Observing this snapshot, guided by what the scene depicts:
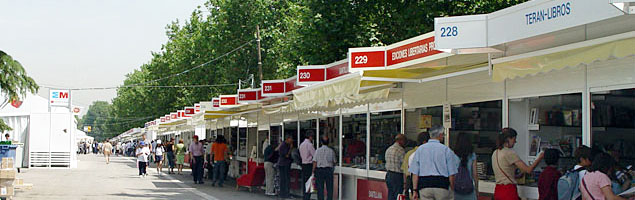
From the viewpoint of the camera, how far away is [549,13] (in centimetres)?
766

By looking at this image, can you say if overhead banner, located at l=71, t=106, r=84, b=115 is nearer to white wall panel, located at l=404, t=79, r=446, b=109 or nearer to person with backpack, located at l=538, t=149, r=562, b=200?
white wall panel, located at l=404, t=79, r=446, b=109

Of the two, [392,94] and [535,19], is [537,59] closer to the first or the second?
[535,19]

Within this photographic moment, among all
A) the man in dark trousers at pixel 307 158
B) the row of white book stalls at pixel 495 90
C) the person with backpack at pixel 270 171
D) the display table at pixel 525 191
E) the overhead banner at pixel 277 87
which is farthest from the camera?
the overhead banner at pixel 277 87

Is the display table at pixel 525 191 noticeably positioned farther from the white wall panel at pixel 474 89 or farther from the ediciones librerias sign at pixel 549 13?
the ediciones librerias sign at pixel 549 13

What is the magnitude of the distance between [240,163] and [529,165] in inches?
732

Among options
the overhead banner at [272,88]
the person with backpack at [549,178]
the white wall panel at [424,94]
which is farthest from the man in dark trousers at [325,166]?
the person with backpack at [549,178]

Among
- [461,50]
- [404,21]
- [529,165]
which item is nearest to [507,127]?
[529,165]

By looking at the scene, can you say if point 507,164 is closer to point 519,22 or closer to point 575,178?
point 575,178

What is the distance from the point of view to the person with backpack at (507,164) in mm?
8883

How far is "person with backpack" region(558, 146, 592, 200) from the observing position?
25.5 feet

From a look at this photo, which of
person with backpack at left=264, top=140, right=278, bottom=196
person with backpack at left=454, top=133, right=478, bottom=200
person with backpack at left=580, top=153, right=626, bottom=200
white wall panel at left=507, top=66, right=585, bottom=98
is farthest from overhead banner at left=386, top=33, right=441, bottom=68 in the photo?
person with backpack at left=264, top=140, right=278, bottom=196

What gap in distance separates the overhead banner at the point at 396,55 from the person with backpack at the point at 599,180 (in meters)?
4.36

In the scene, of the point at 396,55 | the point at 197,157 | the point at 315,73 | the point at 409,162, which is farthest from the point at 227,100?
the point at 409,162

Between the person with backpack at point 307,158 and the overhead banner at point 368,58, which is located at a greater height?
the overhead banner at point 368,58
